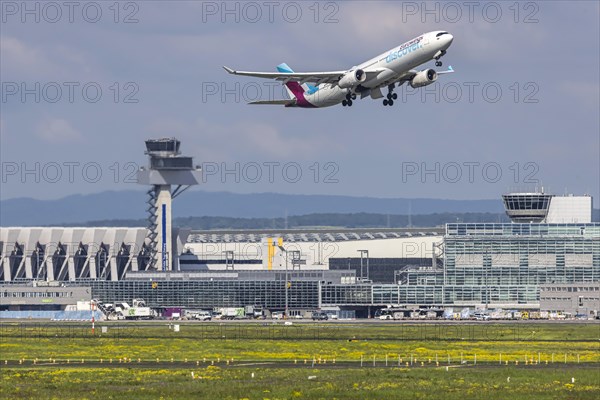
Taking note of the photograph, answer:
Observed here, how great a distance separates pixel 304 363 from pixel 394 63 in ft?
86.9

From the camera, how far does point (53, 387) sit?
9162cm

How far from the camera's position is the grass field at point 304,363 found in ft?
293

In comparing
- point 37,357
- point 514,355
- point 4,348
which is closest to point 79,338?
point 4,348

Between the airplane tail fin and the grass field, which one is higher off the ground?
the airplane tail fin

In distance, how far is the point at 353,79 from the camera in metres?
118

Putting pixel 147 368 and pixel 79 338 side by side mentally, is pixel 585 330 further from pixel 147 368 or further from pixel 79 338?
pixel 147 368

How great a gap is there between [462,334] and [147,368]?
214ft

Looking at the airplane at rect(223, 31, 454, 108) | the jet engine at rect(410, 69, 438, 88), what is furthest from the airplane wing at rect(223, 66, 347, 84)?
the jet engine at rect(410, 69, 438, 88)

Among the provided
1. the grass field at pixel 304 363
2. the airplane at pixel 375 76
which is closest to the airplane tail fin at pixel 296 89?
the airplane at pixel 375 76

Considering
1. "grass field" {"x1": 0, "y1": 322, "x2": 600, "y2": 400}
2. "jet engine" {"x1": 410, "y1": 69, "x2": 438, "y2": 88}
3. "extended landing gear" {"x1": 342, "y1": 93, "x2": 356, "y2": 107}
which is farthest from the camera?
"extended landing gear" {"x1": 342, "y1": 93, "x2": 356, "y2": 107}

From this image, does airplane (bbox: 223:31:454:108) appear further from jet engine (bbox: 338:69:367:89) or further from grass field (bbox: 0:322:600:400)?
grass field (bbox: 0:322:600:400)

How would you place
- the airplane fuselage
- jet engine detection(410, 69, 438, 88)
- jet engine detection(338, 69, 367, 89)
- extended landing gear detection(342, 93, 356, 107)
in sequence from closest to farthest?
the airplane fuselage → jet engine detection(410, 69, 438, 88) → jet engine detection(338, 69, 367, 89) → extended landing gear detection(342, 93, 356, 107)

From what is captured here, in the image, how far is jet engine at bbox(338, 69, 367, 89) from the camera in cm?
11783

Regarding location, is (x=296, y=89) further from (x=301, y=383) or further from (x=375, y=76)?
(x=301, y=383)
